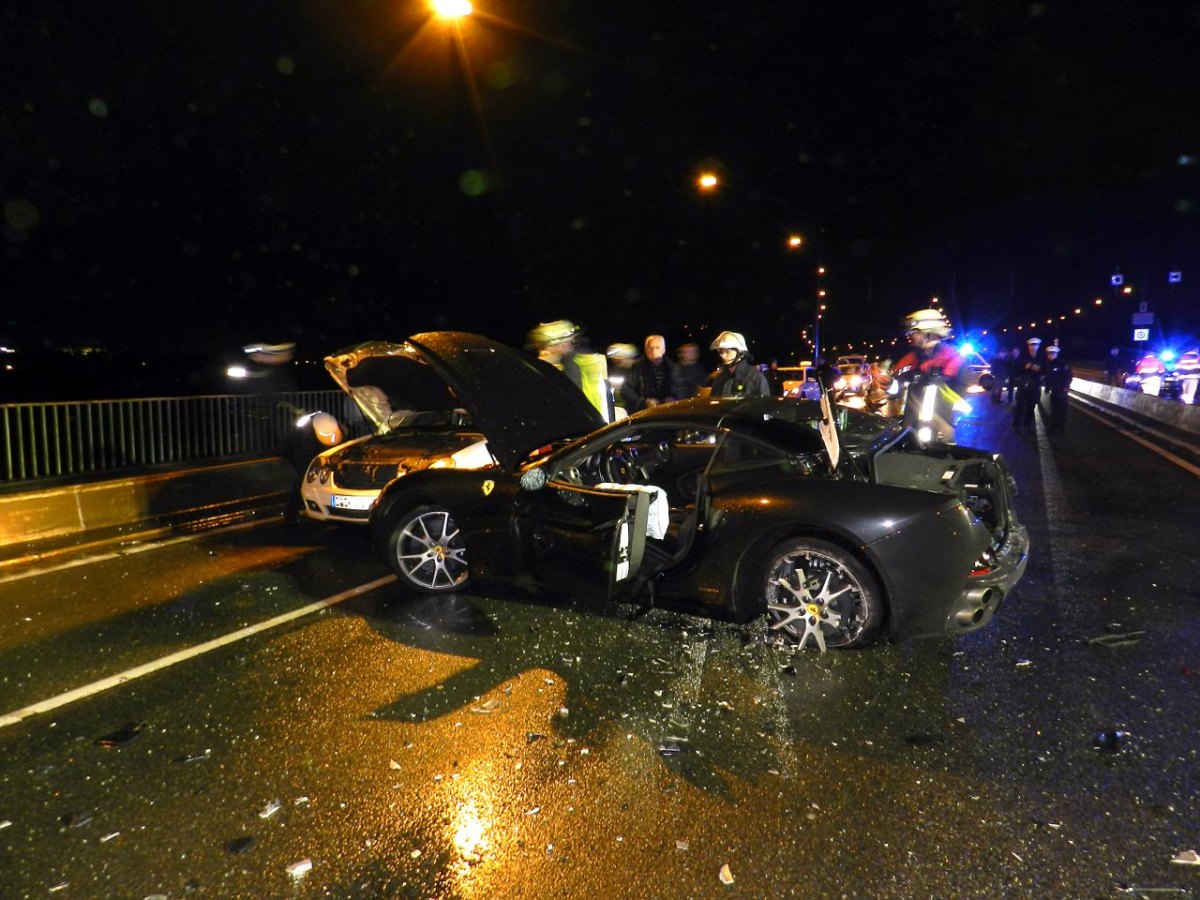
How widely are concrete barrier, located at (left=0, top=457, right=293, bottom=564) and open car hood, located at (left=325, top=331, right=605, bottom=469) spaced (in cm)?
303

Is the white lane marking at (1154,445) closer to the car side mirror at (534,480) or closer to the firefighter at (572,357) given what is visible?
the firefighter at (572,357)

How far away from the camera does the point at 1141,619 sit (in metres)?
4.77

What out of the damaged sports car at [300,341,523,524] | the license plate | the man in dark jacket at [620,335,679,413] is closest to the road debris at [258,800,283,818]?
the damaged sports car at [300,341,523,524]

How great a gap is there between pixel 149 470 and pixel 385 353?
5441mm

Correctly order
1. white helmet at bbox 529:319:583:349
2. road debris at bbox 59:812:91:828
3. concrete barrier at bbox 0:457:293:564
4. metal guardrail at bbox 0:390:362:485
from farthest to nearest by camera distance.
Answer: metal guardrail at bbox 0:390:362:485, white helmet at bbox 529:319:583:349, concrete barrier at bbox 0:457:293:564, road debris at bbox 59:812:91:828

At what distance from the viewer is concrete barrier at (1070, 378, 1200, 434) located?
14.7 metres

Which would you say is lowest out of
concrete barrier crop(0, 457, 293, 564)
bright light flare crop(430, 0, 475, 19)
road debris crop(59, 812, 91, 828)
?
road debris crop(59, 812, 91, 828)

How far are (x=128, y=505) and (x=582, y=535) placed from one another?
→ 6.70 m

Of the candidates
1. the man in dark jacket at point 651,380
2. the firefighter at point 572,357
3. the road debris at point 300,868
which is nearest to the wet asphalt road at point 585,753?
the road debris at point 300,868

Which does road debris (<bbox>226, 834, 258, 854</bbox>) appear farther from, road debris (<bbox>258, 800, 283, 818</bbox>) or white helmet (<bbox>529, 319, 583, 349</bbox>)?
white helmet (<bbox>529, 319, 583, 349</bbox>)

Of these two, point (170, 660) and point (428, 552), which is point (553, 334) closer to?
point (428, 552)

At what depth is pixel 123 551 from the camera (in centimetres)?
726

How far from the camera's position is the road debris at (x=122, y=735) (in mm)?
3498

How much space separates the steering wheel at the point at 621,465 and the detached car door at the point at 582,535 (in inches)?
35.0
